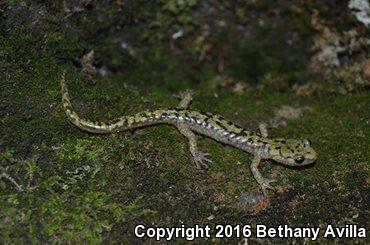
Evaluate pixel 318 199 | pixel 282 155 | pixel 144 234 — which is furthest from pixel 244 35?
pixel 144 234

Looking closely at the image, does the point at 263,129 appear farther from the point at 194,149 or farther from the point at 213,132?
the point at 194,149

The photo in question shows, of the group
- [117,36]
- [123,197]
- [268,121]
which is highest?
[117,36]

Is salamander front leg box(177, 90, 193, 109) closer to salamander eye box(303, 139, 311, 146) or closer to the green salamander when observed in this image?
the green salamander

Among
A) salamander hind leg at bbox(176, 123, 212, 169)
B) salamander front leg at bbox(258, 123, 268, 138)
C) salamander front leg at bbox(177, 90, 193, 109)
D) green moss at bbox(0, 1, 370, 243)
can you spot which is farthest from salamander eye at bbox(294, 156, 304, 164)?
salamander front leg at bbox(177, 90, 193, 109)

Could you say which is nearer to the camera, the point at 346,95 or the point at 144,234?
the point at 144,234

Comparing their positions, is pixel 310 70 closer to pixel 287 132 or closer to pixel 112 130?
pixel 287 132

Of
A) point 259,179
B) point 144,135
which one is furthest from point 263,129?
point 144,135

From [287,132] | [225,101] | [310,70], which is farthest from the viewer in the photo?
[310,70]
